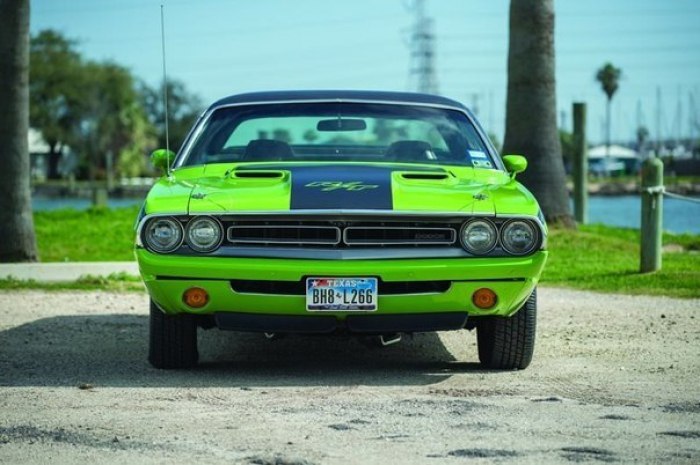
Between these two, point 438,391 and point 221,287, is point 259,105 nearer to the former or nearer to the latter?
point 221,287

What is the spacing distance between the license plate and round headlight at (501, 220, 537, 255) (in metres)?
0.78

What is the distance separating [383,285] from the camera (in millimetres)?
6996

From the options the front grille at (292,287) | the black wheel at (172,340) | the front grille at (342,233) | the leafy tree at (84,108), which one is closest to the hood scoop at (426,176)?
the front grille at (342,233)

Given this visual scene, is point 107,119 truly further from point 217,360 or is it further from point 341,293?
point 341,293

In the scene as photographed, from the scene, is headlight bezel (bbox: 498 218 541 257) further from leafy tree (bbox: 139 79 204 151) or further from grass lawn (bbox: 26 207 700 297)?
leafy tree (bbox: 139 79 204 151)

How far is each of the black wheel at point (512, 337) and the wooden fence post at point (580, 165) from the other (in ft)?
47.2

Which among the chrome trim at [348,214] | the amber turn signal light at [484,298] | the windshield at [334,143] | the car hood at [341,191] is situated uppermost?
the windshield at [334,143]

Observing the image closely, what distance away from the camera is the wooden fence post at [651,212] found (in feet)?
43.2

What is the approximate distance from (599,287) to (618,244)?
4.07 metres

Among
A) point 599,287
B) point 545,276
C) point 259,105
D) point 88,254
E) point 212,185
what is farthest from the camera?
point 88,254

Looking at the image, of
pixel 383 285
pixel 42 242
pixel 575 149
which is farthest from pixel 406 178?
pixel 575 149

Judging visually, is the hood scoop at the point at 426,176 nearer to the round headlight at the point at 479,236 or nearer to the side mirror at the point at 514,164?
the round headlight at the point at 479,236

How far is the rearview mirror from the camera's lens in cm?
851

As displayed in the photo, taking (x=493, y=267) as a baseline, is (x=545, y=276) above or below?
below
